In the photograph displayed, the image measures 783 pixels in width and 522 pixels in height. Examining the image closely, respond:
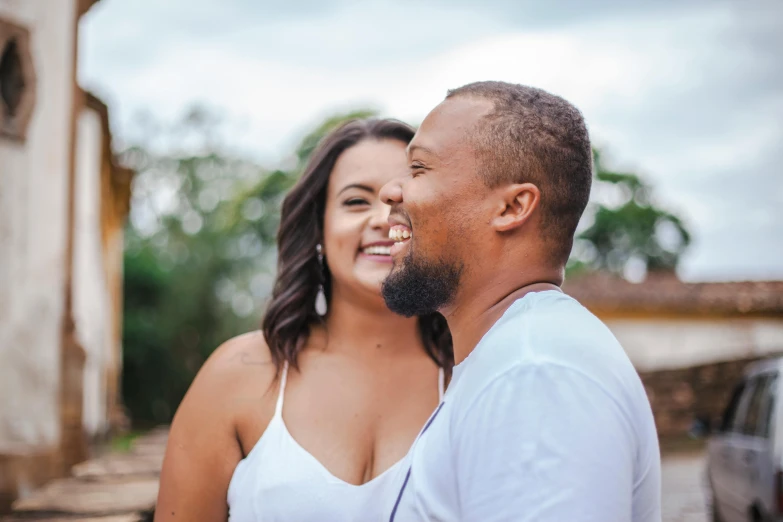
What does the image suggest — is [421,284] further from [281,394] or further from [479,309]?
[281,394]

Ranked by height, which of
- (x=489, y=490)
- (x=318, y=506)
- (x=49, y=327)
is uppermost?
(x=489, y=490)

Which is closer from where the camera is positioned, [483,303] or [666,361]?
[483,303]

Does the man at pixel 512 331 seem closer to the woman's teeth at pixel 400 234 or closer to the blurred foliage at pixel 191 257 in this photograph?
the woman's teeth at pixel 400 234

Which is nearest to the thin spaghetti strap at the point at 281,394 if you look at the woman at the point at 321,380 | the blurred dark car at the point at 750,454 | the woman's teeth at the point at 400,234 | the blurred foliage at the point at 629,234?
the woman at the point at 321,380

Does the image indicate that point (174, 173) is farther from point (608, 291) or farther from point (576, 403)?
point (576, 403)

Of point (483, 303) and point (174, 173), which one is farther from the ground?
point (483, 303)

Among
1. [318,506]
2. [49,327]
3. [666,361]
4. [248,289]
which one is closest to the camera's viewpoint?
[318,506]

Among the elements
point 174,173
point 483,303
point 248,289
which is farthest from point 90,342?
point 174,173

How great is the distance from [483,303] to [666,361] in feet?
80.0

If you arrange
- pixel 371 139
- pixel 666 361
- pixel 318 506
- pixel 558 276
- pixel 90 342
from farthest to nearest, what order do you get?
pixel 666 361 < pixel 90 342 < pixel 371 139 < pixel 318 506 < pixel 558 276

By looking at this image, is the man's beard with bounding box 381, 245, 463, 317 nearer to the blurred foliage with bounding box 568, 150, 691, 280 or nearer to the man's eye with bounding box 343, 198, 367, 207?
the man's eye with bounding box 343, 198, 367, 207

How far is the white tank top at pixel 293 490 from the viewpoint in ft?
8.04

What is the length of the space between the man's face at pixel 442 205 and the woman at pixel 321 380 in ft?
2.85

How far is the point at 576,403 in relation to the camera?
4.23ft
